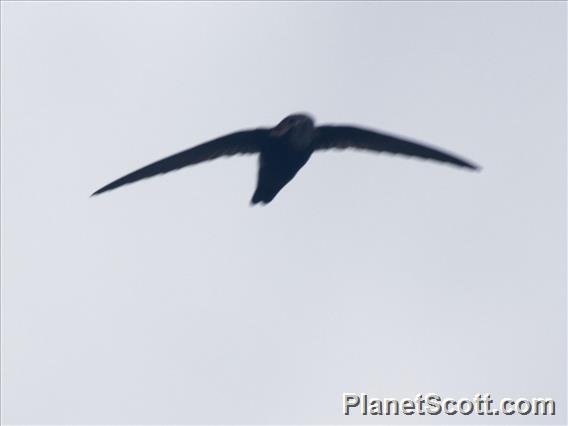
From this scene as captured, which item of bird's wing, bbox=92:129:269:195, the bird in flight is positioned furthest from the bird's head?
bird's wing, bbox=92:129:269:195

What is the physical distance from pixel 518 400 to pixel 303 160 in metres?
6.13

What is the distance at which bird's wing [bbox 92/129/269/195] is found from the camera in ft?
62.4

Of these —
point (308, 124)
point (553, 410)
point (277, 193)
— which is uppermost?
point (308, 124)

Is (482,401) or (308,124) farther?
(482,401)

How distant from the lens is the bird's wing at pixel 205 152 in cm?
1902

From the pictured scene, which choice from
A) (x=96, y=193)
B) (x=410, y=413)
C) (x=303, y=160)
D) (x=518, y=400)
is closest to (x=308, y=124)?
(x=303, y=160)

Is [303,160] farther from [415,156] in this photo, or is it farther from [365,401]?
[365,401]

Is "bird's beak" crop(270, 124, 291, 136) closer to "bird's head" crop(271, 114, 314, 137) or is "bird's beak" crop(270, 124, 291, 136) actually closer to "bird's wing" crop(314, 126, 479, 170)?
"bird's head" crop(271, 114, 314, 137)

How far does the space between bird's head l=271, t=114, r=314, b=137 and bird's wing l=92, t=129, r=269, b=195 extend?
23.4 inches

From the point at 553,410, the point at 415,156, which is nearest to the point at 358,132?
the point at 415,156

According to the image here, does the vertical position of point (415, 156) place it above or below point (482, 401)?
above

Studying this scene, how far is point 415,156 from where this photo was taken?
19.7 meters

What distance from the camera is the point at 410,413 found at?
734 inches

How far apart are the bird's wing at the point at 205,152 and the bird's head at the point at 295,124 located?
59cm
